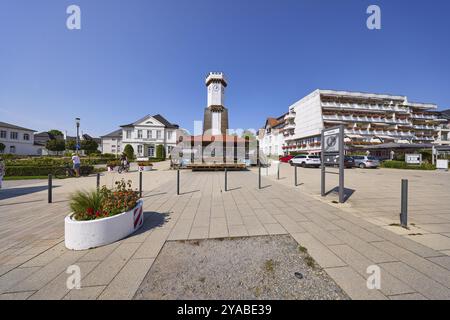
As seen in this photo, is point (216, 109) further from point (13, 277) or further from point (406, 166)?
point (13, 277)

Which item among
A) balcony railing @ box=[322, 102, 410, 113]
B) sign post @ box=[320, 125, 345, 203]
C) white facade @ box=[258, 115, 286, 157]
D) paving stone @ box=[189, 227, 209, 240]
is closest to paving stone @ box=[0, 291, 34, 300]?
paving stone @ box=[189, 227, 209, 240]

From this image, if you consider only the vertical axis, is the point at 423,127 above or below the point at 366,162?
above

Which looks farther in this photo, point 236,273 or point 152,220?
point 152,220

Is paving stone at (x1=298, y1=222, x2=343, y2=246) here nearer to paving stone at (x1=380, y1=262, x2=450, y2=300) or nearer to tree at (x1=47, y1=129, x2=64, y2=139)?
paving stone at (x1=380, y1=262, x2=450, y2=300)

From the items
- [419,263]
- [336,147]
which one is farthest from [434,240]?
[336,147]

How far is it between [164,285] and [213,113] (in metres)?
33.5

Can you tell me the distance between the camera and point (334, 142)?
21.4 feet

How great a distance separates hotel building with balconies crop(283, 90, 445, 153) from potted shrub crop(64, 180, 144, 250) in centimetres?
3858

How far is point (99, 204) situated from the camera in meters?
3.55

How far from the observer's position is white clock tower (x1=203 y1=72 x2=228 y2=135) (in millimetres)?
33531

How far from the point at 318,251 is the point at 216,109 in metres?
33.3

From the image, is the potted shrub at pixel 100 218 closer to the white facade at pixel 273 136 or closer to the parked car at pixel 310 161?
the parked car at pixel 310 161
